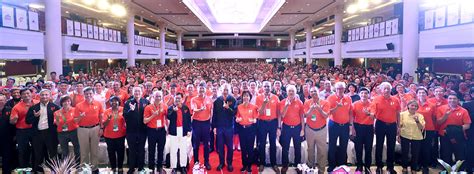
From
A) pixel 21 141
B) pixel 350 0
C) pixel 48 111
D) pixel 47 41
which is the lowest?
pixel 21 141

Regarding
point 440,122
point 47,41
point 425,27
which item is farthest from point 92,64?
point 440,122

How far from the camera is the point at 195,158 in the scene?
24.9 feet

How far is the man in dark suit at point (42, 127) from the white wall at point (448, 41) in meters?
13.0

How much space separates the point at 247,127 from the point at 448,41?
10.7 meters

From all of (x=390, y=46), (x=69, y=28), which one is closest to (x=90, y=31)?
(x=69, y=28)

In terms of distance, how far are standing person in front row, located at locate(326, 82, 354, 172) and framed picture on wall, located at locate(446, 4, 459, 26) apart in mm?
8886

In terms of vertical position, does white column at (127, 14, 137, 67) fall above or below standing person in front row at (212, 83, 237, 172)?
above

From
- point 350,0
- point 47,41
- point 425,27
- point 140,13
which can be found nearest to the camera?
point 425,27

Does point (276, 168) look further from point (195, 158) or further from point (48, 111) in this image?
point (48, 111)

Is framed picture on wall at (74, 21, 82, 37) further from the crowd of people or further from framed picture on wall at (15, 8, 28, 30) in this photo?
the crowd of people

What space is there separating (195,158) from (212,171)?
1.56 feet

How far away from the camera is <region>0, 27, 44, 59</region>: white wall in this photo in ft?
46.2

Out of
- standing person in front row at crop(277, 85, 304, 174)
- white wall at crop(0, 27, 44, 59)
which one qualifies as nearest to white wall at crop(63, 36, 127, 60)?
white wall at crop(0, 27, 44, 59)

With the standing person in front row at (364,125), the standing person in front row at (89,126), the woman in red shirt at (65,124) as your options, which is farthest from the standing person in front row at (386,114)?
the woman in red shirt at (65,124)
